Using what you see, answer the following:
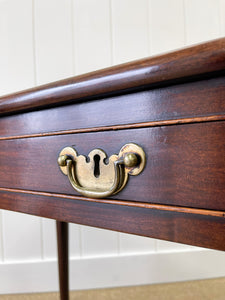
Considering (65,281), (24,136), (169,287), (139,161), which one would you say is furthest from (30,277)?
(139,161)

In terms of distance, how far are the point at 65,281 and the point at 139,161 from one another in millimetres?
667

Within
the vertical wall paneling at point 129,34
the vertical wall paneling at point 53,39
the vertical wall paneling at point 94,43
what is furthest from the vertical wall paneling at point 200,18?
the vertical wall paneling at point 53,39

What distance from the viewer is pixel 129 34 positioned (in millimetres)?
1089

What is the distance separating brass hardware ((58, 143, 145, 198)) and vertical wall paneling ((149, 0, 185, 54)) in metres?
0.86

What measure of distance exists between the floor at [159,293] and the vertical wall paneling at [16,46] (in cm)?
83

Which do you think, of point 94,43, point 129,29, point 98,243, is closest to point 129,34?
point 129,29

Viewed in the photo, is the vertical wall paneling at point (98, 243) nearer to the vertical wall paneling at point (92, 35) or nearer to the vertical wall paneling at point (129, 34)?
the vertical wall paneling at point (129, 34)

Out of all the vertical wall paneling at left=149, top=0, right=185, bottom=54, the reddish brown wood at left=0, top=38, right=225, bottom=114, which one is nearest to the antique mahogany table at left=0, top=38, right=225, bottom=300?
the reddish brown wood at left=0, top=38, right=225, bottom=114

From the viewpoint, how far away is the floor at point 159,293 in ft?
3.25

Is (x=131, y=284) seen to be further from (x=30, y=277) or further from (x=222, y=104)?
(x=222, y=104)

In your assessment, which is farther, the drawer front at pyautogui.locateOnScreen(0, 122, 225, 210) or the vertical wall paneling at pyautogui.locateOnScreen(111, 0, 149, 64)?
the vertical wall paneling at pyautogui.locateOnScreen(111, 0, 149, 64)

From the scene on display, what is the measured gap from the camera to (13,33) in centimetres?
110

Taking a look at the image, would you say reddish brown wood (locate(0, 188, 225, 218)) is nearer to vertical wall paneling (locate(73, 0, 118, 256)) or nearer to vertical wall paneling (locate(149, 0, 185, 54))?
vertical wall paneling (locate(73, 0, 118, 256))

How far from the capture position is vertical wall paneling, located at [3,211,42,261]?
110cm
